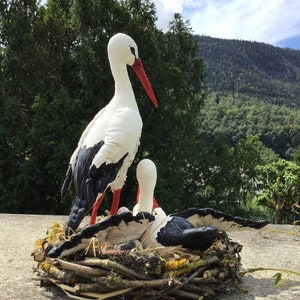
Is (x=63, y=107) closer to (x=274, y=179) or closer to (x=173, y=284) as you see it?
(x=274, y=179)

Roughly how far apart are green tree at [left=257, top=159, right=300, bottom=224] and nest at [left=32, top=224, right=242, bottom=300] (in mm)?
5553

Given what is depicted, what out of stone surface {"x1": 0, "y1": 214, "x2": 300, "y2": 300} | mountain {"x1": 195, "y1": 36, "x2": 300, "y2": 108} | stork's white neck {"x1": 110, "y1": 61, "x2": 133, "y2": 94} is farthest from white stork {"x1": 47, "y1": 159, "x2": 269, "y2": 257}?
mountain {"x1": 195, "y1": 36, "x2": 300, "y2": 108}

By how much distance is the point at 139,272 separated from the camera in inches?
89.0

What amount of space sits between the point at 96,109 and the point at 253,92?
7491 centimetres

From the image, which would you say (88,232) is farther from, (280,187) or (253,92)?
(253,92)

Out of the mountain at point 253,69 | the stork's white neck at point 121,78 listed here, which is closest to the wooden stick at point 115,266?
the stork's white neck at point 121,78

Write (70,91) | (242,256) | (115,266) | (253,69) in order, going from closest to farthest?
(115,266), (242,256), (70,91), (253,69)

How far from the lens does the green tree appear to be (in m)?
7.77

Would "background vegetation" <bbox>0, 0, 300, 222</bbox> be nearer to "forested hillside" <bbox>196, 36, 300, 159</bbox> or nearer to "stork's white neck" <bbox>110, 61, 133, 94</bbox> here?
"stork's white neck" <bbox>110, 61, 133, 94</bbox>

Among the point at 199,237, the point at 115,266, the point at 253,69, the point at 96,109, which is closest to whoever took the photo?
the point at 115,266

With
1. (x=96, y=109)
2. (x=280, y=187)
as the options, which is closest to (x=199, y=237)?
(x=280, y=187)

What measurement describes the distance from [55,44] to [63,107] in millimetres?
1883

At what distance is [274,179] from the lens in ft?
A: 26.4

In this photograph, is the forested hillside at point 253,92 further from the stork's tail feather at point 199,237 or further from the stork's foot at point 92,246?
the stork's foot at point 92,246
